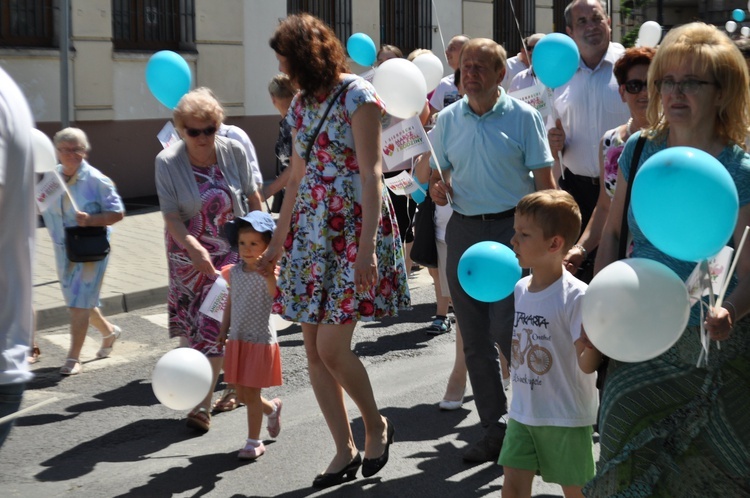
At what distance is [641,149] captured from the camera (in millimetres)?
3699

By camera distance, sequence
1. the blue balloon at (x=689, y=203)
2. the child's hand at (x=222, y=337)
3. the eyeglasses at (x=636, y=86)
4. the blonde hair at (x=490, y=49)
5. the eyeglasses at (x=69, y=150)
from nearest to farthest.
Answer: the blue balloon at (x=689, y=203) < the eyeglasses at (x=636, y=86) < the blonde hair at (x=490, y=49) < the child's hand at (x=222, y=337) < the eyeglasses at (x=69, y=150)

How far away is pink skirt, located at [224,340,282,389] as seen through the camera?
570 centimetres

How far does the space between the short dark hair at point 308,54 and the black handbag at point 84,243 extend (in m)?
2.86

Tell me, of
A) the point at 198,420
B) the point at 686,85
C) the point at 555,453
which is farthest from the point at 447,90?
the point at 686,85

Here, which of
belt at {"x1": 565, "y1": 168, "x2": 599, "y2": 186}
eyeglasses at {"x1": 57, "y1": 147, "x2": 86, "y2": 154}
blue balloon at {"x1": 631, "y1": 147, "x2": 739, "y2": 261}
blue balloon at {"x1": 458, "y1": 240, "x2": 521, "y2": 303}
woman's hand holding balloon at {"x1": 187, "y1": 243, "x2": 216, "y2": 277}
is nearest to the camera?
blue balloon at {"x1": 631, "y1": 147, "x2": 739, "y2": 261}

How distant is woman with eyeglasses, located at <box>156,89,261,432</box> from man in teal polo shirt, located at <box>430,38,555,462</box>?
129 centimetres

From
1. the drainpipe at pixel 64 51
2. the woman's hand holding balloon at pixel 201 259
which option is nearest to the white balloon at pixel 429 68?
the woman's hand holding balloon at pixel 201 259

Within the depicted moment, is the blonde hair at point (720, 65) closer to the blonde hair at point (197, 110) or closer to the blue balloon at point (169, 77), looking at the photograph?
the blonde hair at point (197, 110)

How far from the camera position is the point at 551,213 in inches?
168

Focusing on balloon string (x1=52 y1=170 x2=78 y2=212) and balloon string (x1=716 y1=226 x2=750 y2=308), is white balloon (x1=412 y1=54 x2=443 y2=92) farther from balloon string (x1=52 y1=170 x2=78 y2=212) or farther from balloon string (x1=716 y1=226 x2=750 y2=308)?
balloon string (x1=716 y1=226 x2=750 y2=308)

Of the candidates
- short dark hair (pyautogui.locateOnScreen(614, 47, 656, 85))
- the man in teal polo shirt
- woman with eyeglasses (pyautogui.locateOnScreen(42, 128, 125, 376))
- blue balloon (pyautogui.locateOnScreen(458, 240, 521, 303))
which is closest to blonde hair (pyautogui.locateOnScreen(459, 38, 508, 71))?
the man in teal polo shirt

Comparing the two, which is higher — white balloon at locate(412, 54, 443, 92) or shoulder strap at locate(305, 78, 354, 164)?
white balloon at locate(412, 54, 443, 92)

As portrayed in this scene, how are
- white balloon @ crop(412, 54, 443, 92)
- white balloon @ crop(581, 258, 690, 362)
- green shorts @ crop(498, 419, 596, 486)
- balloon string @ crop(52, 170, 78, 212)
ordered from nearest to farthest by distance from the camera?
white balloon @ crop(581, 258, 690, 362), green shorts @ crop(498, 419, 596, 486), balloon string @ crop(52, 170, 78, 212), white balloon @ crop(412, 54, 443, 92)

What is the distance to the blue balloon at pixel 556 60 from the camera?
22.1ft
